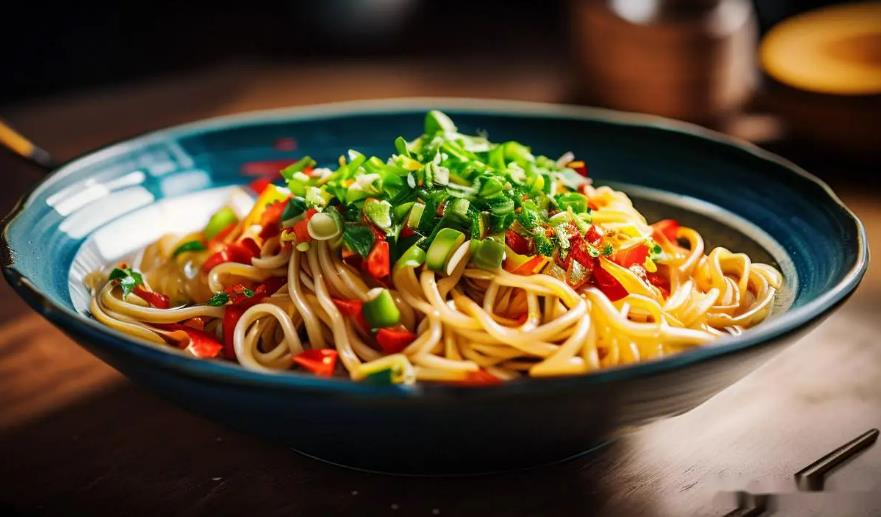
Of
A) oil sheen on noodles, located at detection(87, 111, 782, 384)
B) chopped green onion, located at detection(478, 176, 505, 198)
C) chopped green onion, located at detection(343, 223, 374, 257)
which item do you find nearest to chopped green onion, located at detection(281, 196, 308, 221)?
oil sheen on noodles, located at detection(87, 111, 782, 384)

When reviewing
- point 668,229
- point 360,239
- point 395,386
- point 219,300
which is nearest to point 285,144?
point 219,300

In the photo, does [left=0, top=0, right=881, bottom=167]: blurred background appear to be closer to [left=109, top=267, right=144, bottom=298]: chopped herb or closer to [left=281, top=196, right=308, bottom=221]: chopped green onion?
[left=109, top=267, right=144, bottom=298]: chopped herb

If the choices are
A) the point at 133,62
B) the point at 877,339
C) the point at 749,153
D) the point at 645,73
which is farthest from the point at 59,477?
the point at 133,62

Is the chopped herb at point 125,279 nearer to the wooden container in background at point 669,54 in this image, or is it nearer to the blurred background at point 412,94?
the blurred background at point 412,94

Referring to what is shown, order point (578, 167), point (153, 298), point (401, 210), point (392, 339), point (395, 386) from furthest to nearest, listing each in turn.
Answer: point (578, 167), point (153, 298), point (401, 210), point (392, 339), point (395, 386)

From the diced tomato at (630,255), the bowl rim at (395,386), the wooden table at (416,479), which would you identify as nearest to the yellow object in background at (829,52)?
the wooden table at (416,479)

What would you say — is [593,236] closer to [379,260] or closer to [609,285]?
[609,285]
